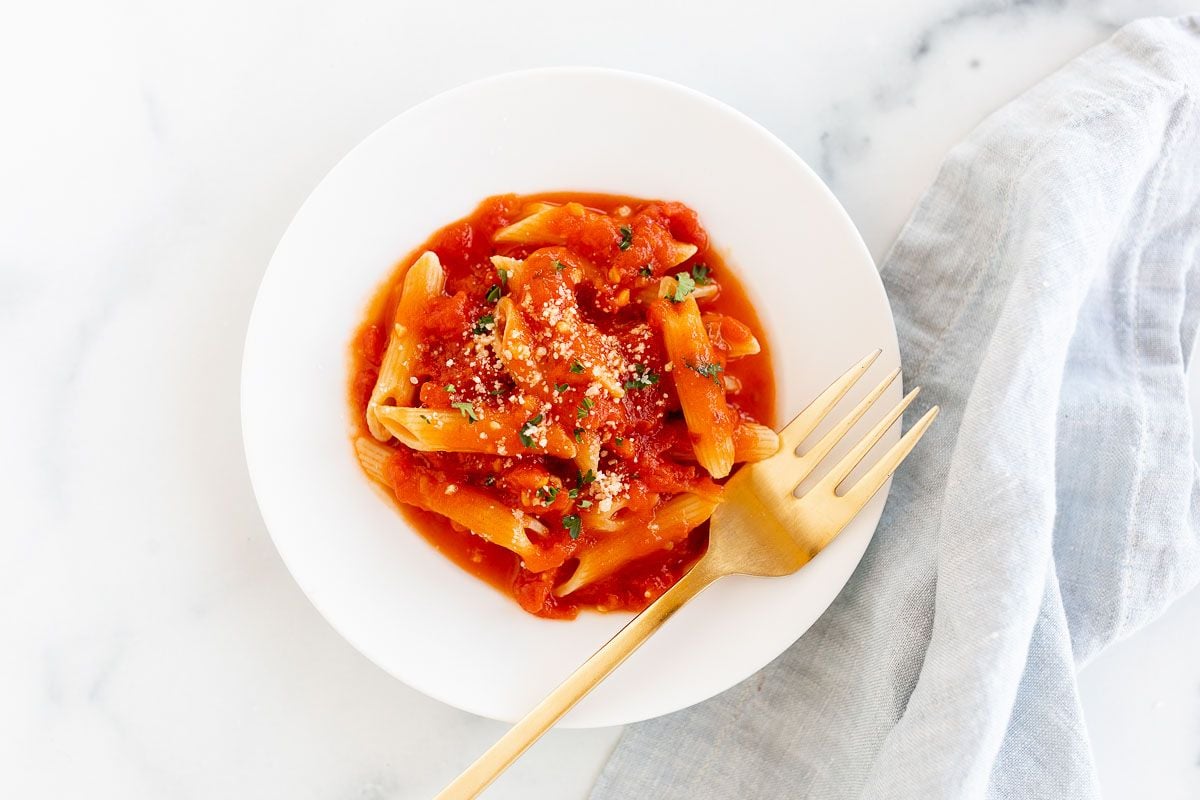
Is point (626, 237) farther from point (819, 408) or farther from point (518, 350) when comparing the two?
point (819, 408)

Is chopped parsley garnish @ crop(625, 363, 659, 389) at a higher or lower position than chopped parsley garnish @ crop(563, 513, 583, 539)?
higher

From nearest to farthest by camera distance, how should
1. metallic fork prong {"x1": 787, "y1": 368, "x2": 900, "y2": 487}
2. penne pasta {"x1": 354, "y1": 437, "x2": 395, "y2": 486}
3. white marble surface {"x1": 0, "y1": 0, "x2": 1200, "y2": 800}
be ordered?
metallic fork prong {"x1": 787, "y1": 368, "x2": 900, "y2": 487}
penne pasta {"x1": 354, "y1": 437, "x2": 395, "y2": 486}
white marble surface {"x1": 0, "y1": 0, "x2": 1200, "y2": 800}

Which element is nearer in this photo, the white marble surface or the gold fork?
the gold fork

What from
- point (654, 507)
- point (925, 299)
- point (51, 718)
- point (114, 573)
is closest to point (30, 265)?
point (114, 573)

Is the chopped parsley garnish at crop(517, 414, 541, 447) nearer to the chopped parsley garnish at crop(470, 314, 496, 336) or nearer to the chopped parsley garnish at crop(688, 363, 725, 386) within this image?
the chopped parsley garnish at crop(470, 314, 496, 336)

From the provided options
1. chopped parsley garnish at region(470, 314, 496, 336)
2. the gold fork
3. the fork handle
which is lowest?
the fork handle

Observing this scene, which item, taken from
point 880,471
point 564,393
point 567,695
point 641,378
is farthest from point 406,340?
point 880,471

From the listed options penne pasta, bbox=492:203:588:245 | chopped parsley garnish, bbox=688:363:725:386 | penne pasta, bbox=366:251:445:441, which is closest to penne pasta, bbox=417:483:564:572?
penne pasta, bbox=366:251:445:441

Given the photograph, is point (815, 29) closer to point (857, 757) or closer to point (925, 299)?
point (925, 299)
